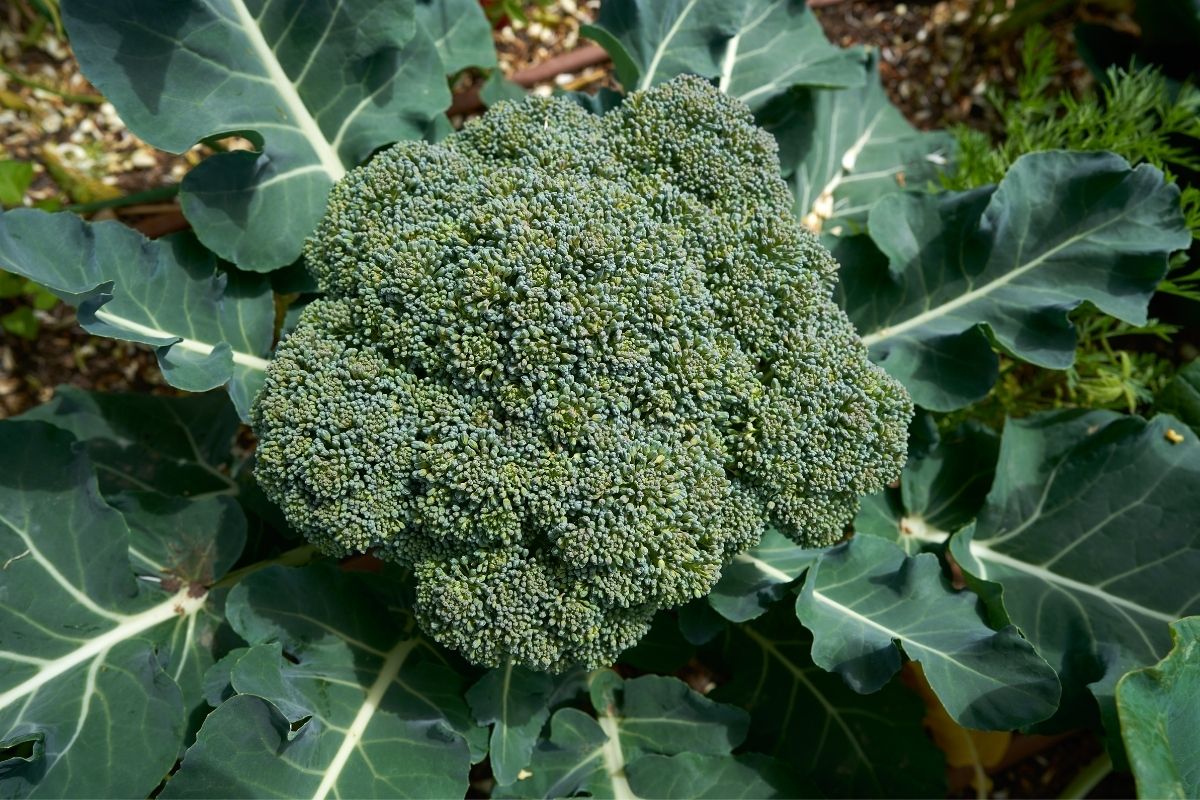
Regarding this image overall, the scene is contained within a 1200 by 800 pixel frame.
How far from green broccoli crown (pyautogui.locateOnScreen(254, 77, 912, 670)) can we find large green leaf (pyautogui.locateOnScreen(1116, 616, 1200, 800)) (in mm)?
503

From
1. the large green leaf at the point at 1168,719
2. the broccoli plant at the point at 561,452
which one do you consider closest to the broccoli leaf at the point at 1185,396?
the broccoli plant at the point at 561,452

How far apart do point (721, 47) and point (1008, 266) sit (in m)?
0.75

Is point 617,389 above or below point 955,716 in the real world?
above

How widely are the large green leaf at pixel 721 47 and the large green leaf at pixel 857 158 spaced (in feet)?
0.43

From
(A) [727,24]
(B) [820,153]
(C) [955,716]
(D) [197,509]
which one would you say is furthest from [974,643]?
(D) [197,509]

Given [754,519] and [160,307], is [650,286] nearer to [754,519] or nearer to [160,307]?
[754,519]

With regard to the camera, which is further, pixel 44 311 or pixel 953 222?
pixel 44 311

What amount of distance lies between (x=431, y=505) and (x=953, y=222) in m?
1.18

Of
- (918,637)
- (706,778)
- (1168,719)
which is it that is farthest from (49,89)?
(1168,719)

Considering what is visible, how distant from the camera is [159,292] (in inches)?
59.9

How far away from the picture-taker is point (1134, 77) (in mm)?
2037

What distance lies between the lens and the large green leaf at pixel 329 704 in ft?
4.30

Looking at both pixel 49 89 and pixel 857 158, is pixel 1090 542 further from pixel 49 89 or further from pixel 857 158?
pixel 49 89

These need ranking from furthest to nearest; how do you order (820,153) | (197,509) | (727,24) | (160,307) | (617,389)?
(820,153), (727,24), (197,509), (160,307), (617,389)
